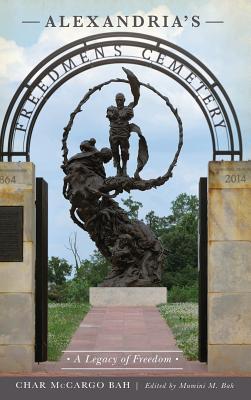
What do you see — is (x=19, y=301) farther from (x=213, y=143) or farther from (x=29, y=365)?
(x=213, y=143)

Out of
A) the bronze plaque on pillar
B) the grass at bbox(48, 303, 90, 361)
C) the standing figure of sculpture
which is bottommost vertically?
the grass at bbox(48, 303, 90, 361)

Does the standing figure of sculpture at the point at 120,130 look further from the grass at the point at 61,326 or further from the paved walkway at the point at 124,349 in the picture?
the paved walkway at the point at 124,349

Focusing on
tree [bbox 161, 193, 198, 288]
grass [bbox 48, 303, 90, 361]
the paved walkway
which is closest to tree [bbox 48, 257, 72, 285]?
tree [bbox 161, 193, 198, 288]

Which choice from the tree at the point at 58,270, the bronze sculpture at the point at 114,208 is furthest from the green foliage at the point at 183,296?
the tree at the point at 58,270

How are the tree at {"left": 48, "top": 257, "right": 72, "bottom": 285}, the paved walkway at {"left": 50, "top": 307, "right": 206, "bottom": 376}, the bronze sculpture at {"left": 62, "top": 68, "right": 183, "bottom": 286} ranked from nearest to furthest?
the paved walkway at {"left": 50, "top": 307, "right": 206, "bottom": 376} → the bronze sculpture at {"left": 62, "top": 68, "right": 183, "bottom": 286} → the tree at {"left": 48, "top": 257, "right": 72, "bottom": 285}

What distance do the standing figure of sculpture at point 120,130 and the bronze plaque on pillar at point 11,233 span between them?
403 inches

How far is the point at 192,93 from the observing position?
33.7 feet

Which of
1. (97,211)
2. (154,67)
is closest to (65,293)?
(97,211)

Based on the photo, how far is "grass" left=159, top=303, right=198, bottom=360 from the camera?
11.5 m

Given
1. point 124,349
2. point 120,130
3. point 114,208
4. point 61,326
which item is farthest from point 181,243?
point 124,349

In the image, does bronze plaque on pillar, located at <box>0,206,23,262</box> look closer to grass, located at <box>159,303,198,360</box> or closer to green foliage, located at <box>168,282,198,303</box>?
grass, located at <box>159,303,198,360</box>

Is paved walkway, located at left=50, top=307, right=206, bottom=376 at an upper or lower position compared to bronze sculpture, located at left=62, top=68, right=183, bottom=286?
lower

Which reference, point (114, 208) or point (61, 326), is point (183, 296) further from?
point (61, 326)

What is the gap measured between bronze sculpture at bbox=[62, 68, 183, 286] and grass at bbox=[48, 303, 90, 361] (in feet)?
6.81
